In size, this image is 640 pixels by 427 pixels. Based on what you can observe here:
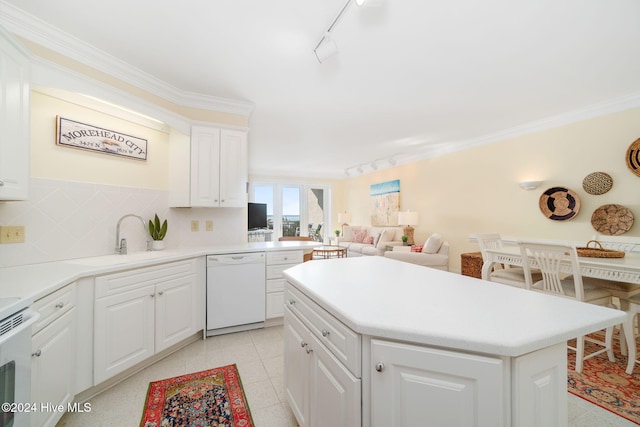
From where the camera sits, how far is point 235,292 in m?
2.69

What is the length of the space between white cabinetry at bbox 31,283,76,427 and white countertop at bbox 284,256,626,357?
126 centimetres

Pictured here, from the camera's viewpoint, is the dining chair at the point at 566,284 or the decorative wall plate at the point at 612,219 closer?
the dining chair at the point at 566,284

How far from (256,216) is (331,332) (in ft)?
20.0

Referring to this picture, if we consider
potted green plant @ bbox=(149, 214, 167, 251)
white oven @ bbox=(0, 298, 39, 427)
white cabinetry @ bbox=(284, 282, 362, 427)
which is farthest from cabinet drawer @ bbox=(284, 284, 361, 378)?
potted green plant @ bbox=(149, 214, 167, 251)

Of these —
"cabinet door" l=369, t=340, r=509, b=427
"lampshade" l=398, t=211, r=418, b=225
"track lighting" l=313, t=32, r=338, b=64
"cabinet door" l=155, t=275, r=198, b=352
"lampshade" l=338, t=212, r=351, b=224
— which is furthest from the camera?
"lampshade" l=338, t=212, r=351, b=224

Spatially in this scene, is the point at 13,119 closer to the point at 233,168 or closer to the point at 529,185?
the point at 233,168

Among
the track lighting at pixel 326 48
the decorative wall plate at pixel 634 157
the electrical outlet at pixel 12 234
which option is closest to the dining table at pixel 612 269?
the decorative wall plate at pixel 634 157

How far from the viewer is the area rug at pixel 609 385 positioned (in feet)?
5.40

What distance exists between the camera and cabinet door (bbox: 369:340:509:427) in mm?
738

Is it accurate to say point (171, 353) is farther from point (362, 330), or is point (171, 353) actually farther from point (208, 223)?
point (362, 330)

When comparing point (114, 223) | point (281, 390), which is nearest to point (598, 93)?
point (281, 390)

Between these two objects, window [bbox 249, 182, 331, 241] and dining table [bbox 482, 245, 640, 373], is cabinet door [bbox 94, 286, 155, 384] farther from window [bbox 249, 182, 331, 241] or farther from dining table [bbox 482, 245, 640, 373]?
window [bbox 249, 182, 331, 241]

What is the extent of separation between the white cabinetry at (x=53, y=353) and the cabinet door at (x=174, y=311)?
1.87 feet

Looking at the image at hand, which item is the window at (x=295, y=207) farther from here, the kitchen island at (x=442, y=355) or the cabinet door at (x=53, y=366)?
the kitchen island at (x=442, y=355)
